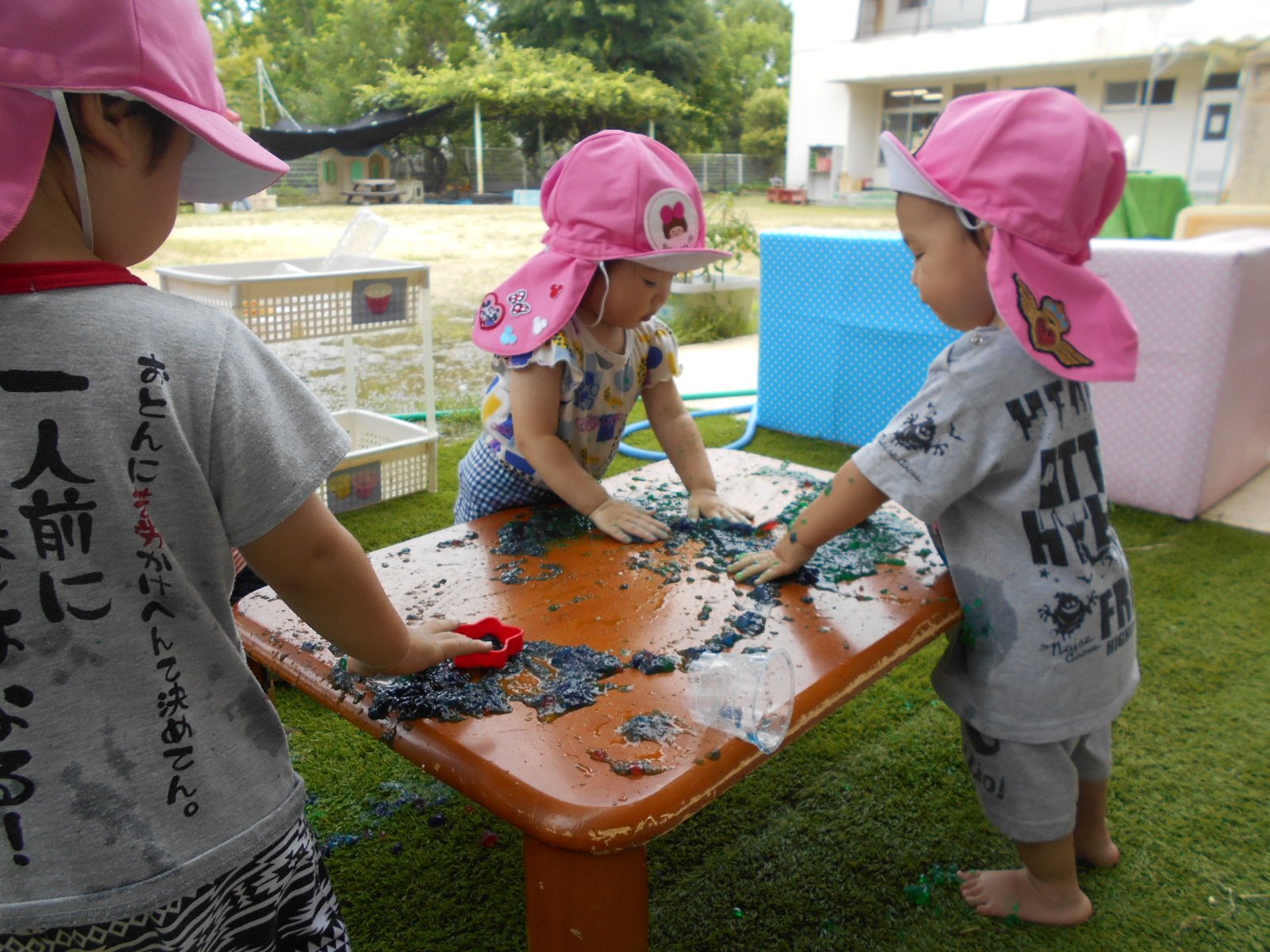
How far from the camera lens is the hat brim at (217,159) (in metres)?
0.61


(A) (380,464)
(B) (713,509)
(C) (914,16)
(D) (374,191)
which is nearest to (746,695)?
(B) (713,509)

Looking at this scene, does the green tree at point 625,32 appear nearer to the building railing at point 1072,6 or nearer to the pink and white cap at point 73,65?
the pink and white cap at point 73,65

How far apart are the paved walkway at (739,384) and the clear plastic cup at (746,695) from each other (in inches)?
104

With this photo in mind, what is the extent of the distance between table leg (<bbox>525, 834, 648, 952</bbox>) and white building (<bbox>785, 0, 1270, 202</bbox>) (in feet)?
43.7

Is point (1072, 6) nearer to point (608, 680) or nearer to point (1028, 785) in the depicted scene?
point (1028, 785)

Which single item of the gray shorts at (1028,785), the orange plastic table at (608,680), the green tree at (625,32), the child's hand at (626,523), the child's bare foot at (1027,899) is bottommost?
the child's bare foot at (1027,899)

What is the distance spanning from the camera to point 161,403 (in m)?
0.64

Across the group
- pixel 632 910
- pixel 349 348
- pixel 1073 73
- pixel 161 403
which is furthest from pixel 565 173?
pixel 1073 73

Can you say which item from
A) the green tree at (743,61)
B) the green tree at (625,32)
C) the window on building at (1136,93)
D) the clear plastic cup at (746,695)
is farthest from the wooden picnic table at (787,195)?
the clear plastic cup at (746,695)

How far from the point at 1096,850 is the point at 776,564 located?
0.79 meters

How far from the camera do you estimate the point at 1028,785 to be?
1262mm

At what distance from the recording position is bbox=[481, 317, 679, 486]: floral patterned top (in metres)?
1.58

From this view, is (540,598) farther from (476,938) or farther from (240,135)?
(240,135)

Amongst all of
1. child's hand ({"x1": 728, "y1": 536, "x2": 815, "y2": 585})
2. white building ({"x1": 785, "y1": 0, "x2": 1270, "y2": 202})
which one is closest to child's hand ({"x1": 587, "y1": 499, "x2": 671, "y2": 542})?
child's hand ({"x1": 728, "y1": 536, "x2": 815, "y2": 585})
